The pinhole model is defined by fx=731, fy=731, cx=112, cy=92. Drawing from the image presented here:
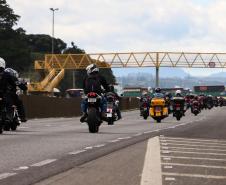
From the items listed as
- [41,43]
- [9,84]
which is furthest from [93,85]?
[41,43]

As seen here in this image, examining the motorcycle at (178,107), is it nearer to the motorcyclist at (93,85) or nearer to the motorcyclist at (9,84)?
the motorcyclist at (93,85)

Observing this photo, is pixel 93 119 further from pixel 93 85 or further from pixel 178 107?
pixel 178 107

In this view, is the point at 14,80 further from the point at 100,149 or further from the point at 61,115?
the point at 61,115

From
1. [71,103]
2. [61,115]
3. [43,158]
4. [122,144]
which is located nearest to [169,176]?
[43,158]

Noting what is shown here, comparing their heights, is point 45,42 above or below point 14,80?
above

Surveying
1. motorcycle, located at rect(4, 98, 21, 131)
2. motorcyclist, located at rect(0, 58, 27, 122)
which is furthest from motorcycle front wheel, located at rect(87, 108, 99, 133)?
motorcycle, located at rect(4, 98, 21, 131)

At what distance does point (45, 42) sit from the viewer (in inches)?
6383

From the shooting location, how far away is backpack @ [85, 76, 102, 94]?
18.7 m

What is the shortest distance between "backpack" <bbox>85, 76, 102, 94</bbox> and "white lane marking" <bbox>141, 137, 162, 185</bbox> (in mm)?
5831

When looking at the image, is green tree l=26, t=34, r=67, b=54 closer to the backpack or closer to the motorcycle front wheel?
the backpack

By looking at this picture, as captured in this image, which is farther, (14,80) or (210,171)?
(14,80)

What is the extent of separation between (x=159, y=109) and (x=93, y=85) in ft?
47.4

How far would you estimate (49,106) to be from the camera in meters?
44.6

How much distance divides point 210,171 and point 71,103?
1661 inches
